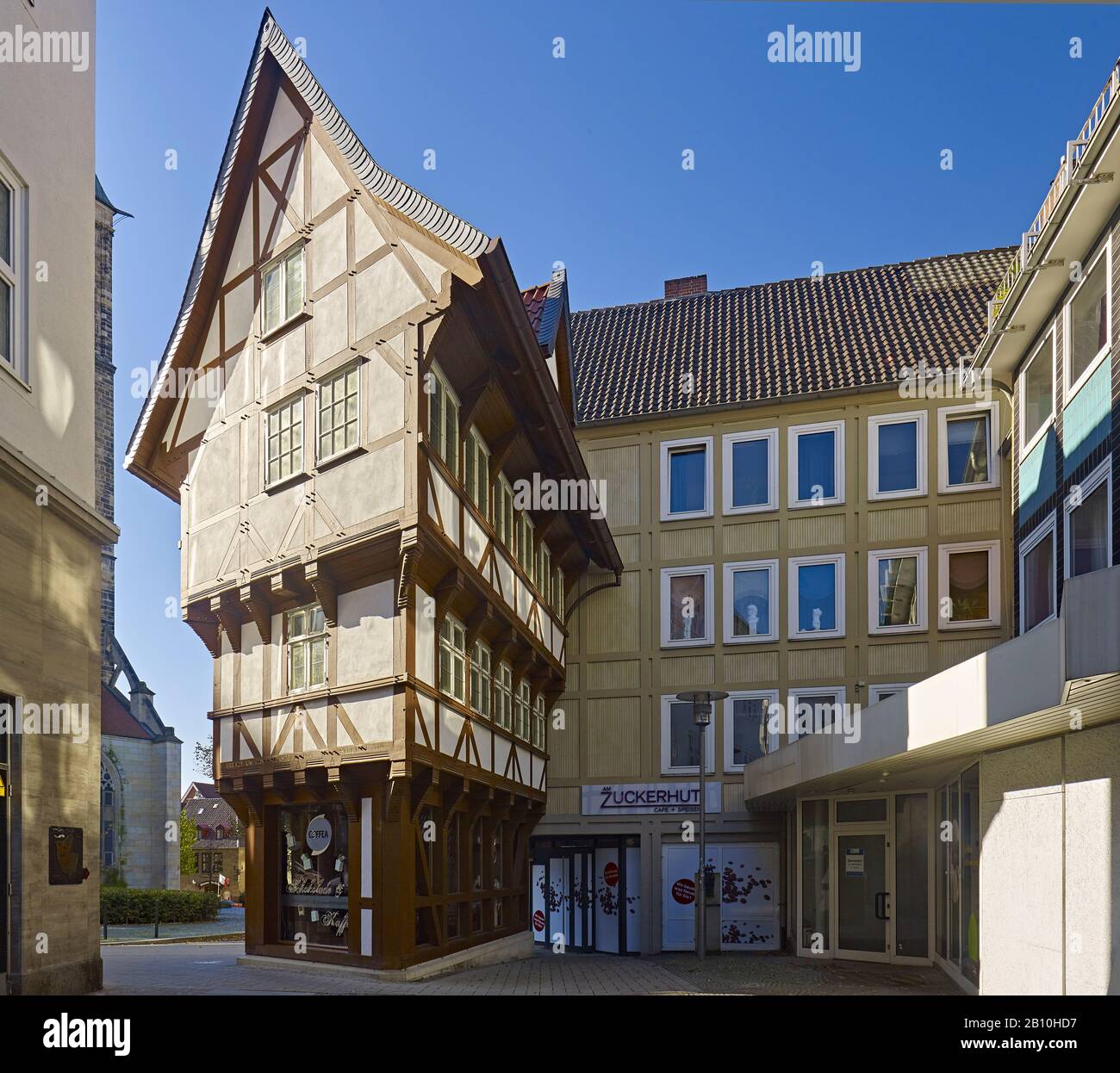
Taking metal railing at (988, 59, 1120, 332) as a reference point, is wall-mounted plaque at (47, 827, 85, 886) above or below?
below

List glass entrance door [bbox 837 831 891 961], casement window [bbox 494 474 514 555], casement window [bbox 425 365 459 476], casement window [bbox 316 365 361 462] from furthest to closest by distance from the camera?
glass entrance door [bbox 837 831 891 961], casement window [bbox 494 474 514 555], casement window [bbox 316 365 361 462], casement window [bbox 425 365 459 476]

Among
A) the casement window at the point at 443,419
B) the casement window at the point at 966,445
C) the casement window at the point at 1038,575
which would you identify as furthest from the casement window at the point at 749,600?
the casement window at the point at 443,419

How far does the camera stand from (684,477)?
2627cm

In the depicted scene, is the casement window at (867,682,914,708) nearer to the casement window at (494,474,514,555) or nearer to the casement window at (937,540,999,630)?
the casement window at (937,540,999,630)

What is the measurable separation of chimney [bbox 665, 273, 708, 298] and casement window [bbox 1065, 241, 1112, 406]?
16.7 metres

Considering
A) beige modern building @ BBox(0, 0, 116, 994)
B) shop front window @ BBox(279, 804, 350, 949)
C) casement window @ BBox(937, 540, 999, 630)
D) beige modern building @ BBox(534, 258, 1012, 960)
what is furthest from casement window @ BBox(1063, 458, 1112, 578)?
beige modern building @ BBox(0, 0, 116, 994)

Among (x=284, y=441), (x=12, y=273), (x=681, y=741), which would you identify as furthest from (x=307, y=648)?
(x=681, y=741)

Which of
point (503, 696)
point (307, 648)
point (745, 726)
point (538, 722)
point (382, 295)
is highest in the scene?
point (382, 295)

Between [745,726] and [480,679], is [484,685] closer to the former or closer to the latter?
[480,679]

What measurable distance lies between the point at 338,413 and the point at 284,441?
1.29 meters

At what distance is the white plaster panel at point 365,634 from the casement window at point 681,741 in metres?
11.1

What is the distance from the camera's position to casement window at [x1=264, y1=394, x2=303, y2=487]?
54.9ft

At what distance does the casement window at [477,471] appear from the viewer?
57.6ft

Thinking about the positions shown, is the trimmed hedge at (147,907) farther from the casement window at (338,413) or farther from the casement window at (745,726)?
the casement window at (338,413)
